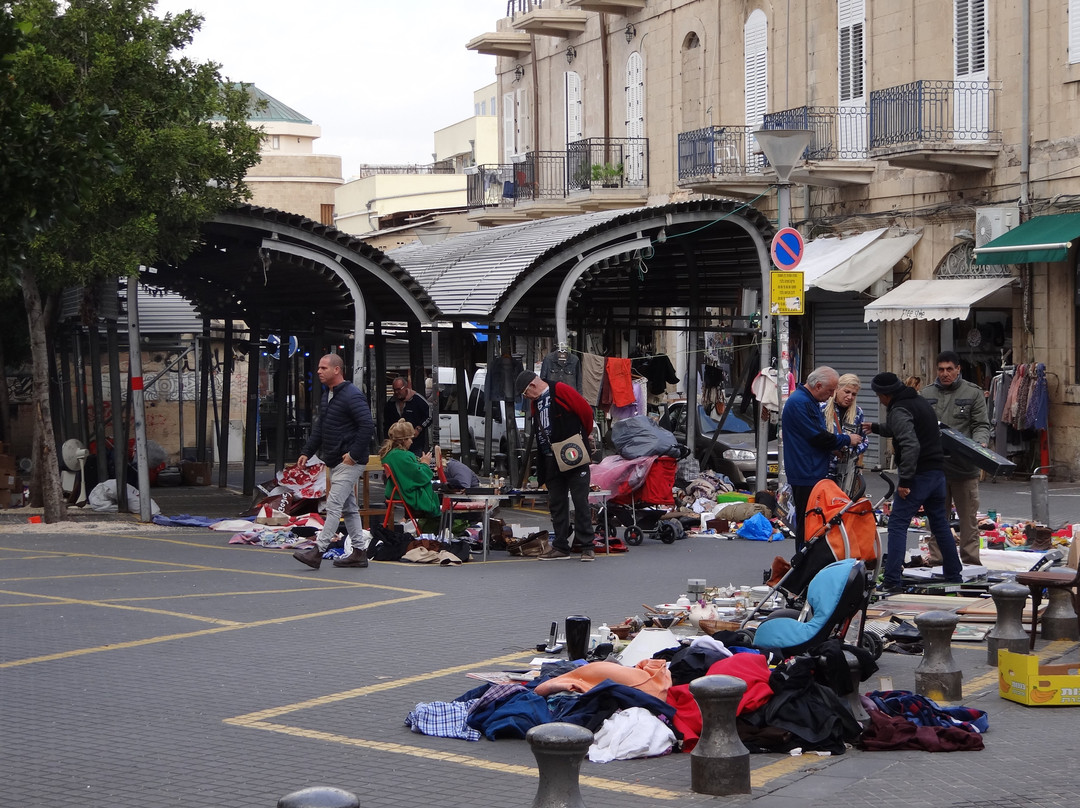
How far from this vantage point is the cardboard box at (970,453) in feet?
41.0

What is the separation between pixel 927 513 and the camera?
12.2 m

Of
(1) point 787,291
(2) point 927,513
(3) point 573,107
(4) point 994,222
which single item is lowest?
(2) point 927,513

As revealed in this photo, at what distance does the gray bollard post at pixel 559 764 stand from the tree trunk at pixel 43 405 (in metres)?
13.9

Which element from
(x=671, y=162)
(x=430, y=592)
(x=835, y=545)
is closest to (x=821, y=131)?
(x=671, y=162)

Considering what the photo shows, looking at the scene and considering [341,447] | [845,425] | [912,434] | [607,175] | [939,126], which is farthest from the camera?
[607,175]

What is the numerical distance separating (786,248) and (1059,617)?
23.1 feet

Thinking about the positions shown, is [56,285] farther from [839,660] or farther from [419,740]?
[839,660]

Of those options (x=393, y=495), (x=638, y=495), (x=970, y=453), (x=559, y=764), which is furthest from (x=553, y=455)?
(x=559, y=764)

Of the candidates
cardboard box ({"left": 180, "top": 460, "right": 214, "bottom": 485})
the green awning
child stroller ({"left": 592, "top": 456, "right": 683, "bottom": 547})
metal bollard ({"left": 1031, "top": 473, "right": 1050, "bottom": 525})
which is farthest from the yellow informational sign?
cardboard box ({"left": 180, "top": 460, "right": 214, "bottom": 485})

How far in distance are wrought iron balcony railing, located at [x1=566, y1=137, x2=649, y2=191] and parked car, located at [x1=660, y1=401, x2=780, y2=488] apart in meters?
11.4

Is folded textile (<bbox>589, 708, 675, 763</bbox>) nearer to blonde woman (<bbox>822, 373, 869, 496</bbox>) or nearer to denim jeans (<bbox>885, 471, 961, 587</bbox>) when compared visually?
blonde woman (<bbox>822, 373, 869, 496</bbox>)

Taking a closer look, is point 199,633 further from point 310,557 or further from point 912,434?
point 912,434

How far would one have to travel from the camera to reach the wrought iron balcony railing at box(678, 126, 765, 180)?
28.6 meters

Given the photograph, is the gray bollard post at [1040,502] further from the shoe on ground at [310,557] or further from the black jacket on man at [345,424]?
the shoe on ground at [310,557]
